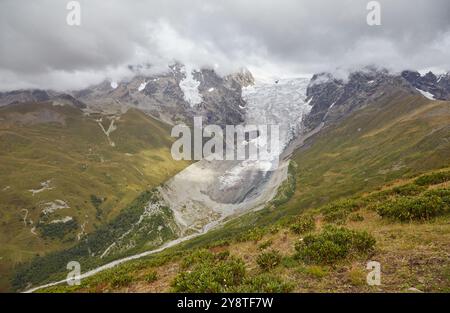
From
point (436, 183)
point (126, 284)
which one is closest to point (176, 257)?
point (126, 284)

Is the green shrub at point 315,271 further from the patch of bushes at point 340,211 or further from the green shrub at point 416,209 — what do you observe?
the patch of bushes at point 340,211

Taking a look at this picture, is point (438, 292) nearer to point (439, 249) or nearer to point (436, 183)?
point (439, 249)

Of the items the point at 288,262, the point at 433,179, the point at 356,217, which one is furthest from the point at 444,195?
the point at 288,262

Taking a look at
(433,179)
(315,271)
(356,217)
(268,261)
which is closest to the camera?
(315,271)

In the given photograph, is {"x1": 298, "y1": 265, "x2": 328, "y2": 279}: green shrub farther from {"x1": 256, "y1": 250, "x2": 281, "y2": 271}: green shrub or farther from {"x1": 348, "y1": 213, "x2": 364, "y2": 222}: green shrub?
{"x1": 348, "y1": 213, "x2": 364, "y2": 222}: green shrub

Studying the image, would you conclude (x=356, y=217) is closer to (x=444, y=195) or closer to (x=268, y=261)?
(x=444, y=195)

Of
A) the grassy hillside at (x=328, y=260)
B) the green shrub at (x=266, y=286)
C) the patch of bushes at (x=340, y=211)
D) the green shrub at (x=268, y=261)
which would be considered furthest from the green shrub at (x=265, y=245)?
the green shrub at (x=266, y=286)
